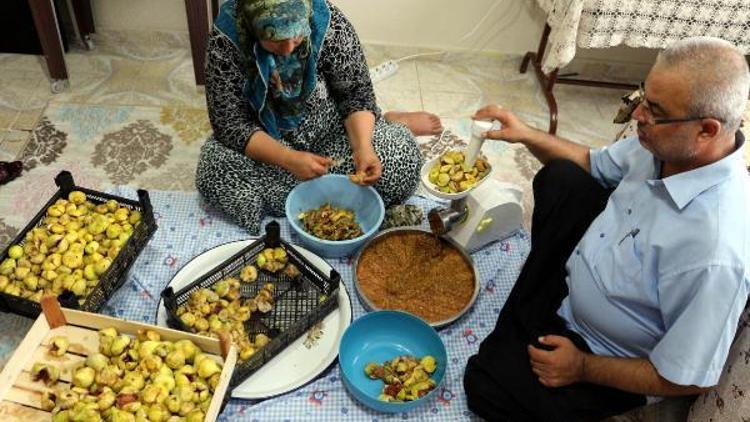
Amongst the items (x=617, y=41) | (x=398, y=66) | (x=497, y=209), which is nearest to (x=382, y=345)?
(x=497, y=209)

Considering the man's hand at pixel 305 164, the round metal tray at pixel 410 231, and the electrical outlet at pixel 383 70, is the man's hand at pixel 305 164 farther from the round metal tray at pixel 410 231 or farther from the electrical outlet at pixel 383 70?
the electrical outlet at pixel 383 70

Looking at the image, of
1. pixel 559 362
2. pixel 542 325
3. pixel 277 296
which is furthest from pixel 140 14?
pixel 559 362

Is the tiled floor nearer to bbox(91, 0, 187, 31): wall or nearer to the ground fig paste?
bbox(91, 0, 187, 31): wall

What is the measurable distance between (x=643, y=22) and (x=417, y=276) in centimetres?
138

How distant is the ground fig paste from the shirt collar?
706 millimetres

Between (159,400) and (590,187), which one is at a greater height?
(590,187)

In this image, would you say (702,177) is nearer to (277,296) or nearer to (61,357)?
(277,296)

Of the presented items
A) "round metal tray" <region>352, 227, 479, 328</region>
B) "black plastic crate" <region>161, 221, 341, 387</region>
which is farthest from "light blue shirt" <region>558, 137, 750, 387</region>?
"black plastic crate" <region>161, 221, 341, 387</region>

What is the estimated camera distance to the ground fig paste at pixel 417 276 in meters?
1.67

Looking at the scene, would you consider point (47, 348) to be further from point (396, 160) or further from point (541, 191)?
point (541, 191)

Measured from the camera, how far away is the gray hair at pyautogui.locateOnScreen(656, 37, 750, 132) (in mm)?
1030

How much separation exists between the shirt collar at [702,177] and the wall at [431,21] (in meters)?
1.89

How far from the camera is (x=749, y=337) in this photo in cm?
117

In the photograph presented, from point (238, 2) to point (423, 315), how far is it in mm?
1009
